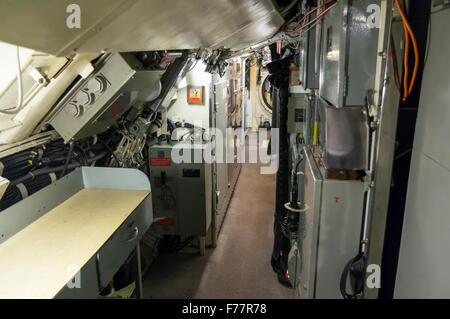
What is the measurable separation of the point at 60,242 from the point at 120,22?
117 cm

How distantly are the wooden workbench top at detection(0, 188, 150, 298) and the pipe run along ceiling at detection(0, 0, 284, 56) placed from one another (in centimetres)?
96

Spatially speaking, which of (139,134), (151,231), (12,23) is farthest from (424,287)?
(151,231)

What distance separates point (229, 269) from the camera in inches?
147

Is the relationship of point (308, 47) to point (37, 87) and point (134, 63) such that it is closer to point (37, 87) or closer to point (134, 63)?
point (134, 63)

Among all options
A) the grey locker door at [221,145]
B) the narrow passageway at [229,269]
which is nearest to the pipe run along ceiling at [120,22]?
the grey locker door at [221,145]

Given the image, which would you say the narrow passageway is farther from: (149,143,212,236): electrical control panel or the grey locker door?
(149,143,212,236): electrical control panel

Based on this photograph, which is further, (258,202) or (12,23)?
(258,202)

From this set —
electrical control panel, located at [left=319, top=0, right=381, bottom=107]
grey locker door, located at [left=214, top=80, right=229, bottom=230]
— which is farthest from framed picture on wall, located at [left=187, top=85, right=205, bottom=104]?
electrical control panel, located at [left=319, top=0, right=381, bottom=107]

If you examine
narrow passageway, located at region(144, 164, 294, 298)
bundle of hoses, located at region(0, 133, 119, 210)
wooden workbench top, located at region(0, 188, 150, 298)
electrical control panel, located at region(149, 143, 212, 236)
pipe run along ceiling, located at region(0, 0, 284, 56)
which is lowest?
narrow passageway, located at region(144, 164, 294, 298)

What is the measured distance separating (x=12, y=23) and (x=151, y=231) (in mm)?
3072

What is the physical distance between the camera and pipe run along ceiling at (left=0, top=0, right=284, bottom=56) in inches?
39.5

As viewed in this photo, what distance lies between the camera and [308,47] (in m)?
2.38

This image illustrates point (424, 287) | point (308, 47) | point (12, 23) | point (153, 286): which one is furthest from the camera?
point (153, 286)

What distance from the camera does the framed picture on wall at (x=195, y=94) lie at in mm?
3633
